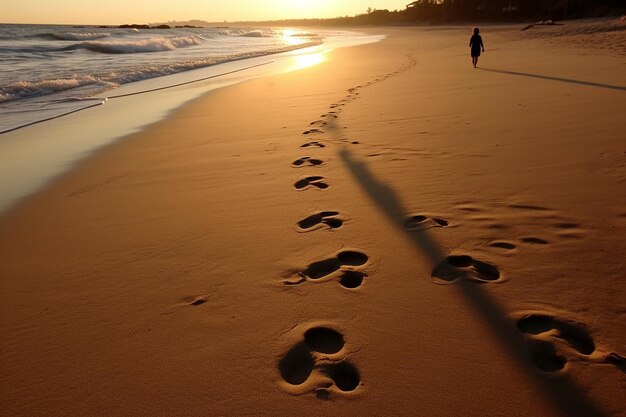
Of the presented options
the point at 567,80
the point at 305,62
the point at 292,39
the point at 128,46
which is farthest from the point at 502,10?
the point at 567,80

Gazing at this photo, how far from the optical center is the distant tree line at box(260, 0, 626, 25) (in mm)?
39750

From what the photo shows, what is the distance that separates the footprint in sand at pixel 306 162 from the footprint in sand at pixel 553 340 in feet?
8.24

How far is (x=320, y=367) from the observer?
1.68m

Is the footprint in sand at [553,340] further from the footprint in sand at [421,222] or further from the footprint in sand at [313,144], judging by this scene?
the footprint in sand at [313,144]

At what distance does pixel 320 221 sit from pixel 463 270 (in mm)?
1009

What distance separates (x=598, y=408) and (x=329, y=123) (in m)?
4.57

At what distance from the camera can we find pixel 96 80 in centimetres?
1215

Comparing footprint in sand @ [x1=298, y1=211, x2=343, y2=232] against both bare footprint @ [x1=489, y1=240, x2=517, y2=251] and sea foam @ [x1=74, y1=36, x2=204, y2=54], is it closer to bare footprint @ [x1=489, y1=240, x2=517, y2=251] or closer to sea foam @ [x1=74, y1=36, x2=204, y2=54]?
bare footprint @ [x1=489, y1=240, x2=517, y2=251]

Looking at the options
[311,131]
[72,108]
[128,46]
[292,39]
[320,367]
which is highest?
[128,46]

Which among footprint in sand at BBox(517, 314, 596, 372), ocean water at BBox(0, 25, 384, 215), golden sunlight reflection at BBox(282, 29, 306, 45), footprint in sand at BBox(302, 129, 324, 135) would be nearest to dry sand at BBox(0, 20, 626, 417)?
footprint in sand at BBox(517, 314, 596, 372)

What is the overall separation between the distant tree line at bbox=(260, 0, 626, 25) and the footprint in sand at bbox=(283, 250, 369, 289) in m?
44.5

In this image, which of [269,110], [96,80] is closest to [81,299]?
[269,110]

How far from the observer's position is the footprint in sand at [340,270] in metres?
2.23

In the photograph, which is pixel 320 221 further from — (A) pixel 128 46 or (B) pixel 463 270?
(A) pixel 128 46
